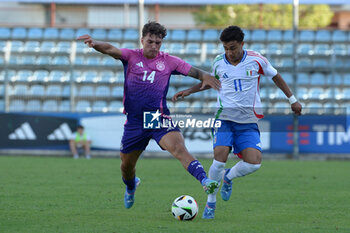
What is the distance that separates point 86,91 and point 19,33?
24.3ft

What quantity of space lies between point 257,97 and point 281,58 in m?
14.7

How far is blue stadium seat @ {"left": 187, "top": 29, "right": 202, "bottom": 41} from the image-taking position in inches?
1037

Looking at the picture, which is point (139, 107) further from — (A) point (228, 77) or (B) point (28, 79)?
(B) point (28, 79)

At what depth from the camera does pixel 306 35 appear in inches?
1042

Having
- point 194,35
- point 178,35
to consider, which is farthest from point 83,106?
point 194,35

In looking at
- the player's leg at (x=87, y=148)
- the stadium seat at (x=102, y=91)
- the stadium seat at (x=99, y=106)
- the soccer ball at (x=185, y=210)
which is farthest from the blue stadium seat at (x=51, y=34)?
the soccer ball at (x=185, y=210)

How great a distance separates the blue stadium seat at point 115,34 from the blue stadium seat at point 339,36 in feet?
28.2

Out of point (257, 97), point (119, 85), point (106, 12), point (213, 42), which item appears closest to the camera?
point (257, 97)

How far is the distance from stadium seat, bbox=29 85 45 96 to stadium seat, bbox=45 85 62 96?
0.54 feet

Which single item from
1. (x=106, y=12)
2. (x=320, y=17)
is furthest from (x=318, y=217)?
(x=320, y=17)

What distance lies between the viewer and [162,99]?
7.73 metres

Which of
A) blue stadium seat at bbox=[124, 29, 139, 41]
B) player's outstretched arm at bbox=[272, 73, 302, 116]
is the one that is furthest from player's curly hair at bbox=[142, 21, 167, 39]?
blue stadium seat at bbox=[124, 29, 139, 41]

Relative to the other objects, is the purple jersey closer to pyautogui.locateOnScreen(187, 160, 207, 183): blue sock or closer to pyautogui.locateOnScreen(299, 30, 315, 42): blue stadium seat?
pyautogui.locateOnScreen(187, 160, 207, 183): blue sock

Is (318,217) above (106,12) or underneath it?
underneath
